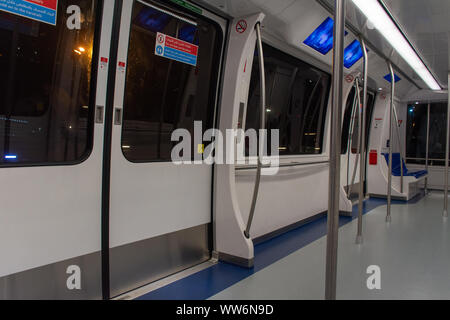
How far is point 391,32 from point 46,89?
356 centimetres

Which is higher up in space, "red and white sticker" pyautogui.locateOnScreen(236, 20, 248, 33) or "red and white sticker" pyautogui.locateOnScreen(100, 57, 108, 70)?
"red and white sticker" pyautogui.locateOnScreen(236, 20, 248, 33)

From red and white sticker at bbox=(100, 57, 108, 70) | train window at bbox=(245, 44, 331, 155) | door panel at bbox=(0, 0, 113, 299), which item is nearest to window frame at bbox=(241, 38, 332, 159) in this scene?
train window at bbox=(245, 44, 331, 155)

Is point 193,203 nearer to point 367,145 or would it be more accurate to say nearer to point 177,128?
point 177,128

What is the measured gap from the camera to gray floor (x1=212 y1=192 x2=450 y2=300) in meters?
2.54

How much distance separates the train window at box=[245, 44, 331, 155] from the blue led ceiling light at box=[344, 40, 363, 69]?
0.47 metres

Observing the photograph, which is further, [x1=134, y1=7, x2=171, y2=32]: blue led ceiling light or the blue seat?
the blue seat

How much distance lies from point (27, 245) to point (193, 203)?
4.65ft

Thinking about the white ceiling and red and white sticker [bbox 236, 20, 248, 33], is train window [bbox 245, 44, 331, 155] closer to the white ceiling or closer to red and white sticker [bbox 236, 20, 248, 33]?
the white ceiling

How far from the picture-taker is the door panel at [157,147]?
239cm

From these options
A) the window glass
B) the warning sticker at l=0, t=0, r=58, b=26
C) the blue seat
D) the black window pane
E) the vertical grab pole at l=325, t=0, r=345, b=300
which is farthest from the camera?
the black window pane

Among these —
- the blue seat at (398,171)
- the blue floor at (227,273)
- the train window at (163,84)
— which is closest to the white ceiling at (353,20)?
the train window at (163,84)

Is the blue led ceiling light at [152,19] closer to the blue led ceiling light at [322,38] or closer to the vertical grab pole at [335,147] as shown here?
the vertical grab pole at [335,147]

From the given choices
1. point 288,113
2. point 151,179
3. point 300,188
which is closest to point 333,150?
point 151,179

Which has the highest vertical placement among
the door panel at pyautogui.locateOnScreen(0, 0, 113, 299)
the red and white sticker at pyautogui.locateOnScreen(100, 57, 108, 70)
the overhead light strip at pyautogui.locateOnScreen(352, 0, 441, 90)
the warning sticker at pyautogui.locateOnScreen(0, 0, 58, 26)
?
the overhead light strip at pyautogui.locateOnScreen(352, 0, 441, 90)
